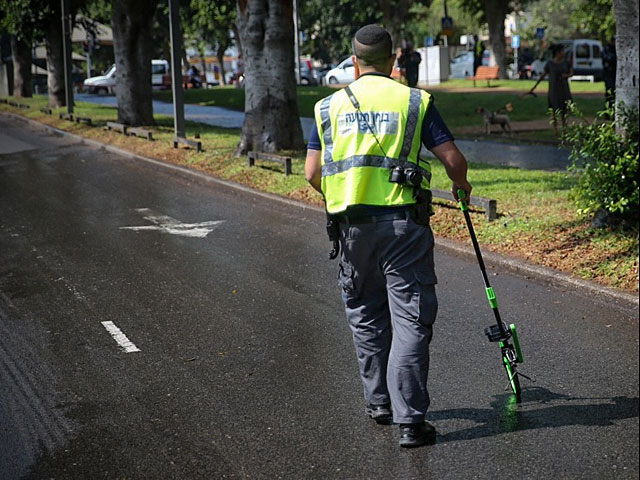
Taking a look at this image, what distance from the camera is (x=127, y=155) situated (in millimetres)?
20516

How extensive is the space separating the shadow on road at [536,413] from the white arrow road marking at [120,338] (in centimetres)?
232

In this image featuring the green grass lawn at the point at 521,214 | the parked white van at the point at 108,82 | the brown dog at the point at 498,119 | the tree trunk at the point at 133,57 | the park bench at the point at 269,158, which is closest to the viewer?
the green grass lawn at the point at 521,214

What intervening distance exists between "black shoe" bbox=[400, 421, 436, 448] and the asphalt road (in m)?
0.06

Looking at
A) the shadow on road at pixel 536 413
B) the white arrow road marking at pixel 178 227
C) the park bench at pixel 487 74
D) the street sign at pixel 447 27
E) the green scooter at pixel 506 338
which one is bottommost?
the shadow on road at pixel 536 413

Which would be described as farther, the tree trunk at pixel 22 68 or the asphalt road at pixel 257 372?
the tree trunk at pixel 22 68

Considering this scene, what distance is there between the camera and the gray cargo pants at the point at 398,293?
5.06 meters

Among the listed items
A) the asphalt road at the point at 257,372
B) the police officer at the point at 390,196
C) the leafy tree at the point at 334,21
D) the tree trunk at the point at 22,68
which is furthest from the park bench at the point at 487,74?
the police officer at the point at 390,196

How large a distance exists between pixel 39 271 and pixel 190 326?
2.62 meters

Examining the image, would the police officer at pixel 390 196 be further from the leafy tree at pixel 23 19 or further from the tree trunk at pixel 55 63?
the tree trunk at pixel 55 63

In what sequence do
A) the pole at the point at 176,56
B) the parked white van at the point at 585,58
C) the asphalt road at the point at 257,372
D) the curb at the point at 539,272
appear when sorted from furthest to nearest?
the parked white van at the point at 585,58
the pole at the point at 176,56
the curb at the point at 539,272
the asphalt road at the point at 257,372

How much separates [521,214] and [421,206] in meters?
6.00

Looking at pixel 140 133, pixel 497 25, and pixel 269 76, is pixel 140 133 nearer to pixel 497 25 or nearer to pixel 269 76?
pixel 269 76

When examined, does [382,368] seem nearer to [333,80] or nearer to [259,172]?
[259,172]

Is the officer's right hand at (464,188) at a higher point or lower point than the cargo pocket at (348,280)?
higher
